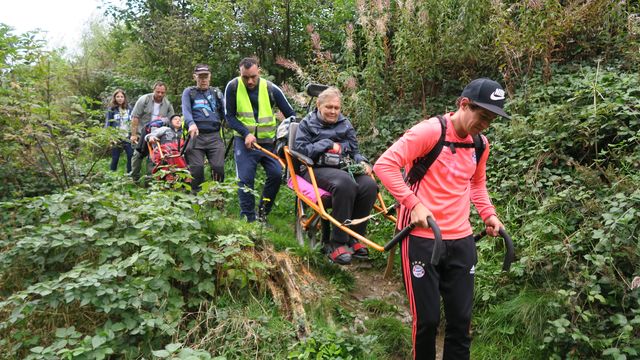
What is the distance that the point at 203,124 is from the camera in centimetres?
666

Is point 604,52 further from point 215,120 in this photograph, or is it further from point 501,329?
point 215,120

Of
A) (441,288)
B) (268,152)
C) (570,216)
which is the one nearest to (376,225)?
(268,152)

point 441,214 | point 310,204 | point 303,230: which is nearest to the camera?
point 441,214

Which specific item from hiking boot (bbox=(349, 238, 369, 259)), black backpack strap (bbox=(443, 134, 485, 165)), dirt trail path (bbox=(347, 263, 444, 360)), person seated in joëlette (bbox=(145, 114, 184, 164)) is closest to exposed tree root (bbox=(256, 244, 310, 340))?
hiking boot (bbox=(349, 238, 369, 259))

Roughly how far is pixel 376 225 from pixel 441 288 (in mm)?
3045

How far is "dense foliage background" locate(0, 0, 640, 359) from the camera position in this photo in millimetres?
3432

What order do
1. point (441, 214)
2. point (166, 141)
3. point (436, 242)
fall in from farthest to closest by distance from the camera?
point (166, 141) < point (441, 214) < point (436, 242)

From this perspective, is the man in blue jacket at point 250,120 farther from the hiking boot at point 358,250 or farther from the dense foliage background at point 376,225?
the hiking boot at point 358,250

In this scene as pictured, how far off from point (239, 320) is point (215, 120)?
374 cm

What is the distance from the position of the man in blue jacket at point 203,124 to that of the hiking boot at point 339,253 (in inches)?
107

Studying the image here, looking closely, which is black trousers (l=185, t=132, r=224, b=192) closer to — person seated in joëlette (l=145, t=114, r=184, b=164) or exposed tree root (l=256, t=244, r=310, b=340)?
person seated in joëlette (l=145, t=114, r=184, b=164)

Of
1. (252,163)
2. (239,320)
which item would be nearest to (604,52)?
(252,163)

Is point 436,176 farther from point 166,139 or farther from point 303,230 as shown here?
point 166,139

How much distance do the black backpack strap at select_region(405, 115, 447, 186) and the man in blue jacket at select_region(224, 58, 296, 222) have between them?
10.3 feet
